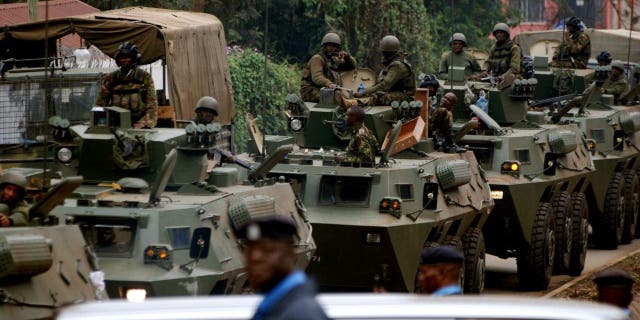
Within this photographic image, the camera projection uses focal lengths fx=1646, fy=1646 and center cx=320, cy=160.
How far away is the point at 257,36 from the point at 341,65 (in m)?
12.3

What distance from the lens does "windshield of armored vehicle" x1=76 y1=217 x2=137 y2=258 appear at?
1145cm

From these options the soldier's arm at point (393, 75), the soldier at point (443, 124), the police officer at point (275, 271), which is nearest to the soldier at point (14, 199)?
the police officer at point (275, 271)

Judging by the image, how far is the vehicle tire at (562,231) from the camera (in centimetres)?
1880

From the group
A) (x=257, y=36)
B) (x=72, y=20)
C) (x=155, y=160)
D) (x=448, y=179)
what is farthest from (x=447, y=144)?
(x=257, y=36)

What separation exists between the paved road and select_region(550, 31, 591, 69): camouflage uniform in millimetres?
2985

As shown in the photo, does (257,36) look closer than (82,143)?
No

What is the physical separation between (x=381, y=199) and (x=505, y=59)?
7.66m

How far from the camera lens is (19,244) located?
31.8ft

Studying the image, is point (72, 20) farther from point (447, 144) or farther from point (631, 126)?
point (631, 126)

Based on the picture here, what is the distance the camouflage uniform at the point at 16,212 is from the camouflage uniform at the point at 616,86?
14.7 m

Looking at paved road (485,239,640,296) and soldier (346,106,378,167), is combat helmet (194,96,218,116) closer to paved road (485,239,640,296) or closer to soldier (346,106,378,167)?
soldier (346,106,378,167)

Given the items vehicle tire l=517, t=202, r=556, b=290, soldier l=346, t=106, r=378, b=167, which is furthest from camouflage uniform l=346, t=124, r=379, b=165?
vehicle tire l=517, t=202, r=556, b=290

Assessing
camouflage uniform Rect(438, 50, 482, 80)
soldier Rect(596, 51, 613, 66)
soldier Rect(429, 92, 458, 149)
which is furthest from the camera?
soldier Rect(596, 51, 613, 66)

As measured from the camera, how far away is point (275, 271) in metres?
5.59
